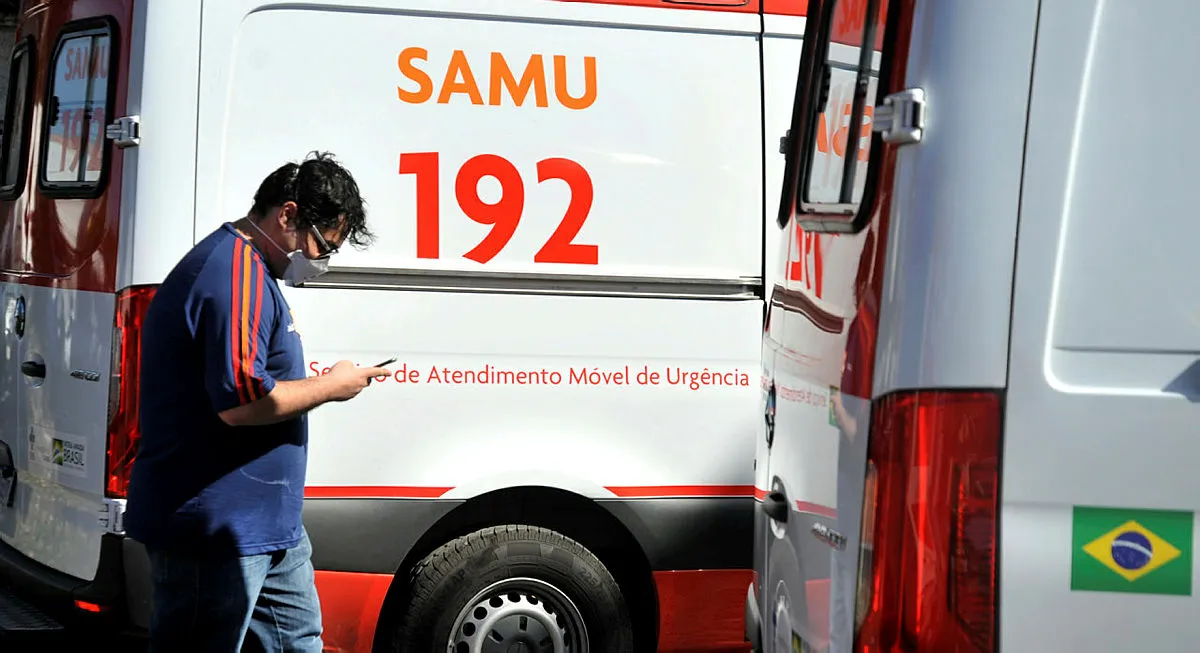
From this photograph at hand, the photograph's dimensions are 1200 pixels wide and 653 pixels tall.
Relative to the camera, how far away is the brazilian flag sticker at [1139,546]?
2104 mm

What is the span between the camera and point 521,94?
14.0ft

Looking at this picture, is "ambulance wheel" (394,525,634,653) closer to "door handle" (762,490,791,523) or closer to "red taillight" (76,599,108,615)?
"red taillight" (76,599,108,615)

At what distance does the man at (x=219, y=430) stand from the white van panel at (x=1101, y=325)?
1.63 metres

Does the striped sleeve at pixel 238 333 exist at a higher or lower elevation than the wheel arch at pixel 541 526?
higher

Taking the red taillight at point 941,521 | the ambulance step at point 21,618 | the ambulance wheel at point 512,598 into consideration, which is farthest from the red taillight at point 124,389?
the red taillight at point 941,521

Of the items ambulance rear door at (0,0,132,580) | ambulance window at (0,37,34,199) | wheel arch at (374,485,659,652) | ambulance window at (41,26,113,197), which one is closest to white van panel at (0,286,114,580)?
ambulance rear door at (0,0,132,580)

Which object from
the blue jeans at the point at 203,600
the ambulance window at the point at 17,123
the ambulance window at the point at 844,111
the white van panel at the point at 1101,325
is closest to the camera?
the white van panel at the point at 1101,325

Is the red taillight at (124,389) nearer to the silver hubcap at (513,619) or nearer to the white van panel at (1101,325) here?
the silver hubcap at (513,619)

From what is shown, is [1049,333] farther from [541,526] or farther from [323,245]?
[541,526]

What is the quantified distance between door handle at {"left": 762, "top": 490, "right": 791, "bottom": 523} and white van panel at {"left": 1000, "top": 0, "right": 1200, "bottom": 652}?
908 mm

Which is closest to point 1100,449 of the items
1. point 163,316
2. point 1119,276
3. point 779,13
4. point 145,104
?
point 1119,276

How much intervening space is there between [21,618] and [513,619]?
68.7 inches

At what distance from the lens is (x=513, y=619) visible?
14.3 feet

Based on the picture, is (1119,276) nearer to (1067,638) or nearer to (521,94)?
(1067,638)
